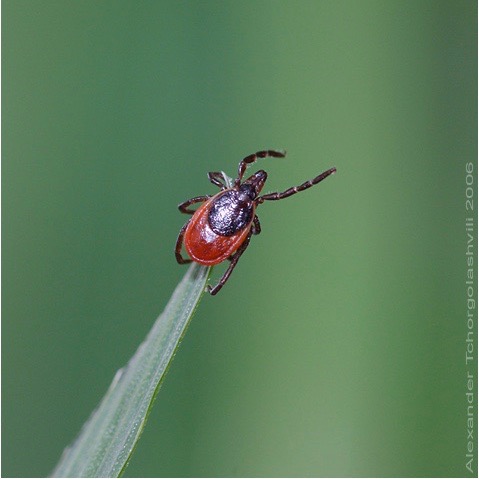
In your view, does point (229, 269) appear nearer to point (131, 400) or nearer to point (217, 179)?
point (217, 179)

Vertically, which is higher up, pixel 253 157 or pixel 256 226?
pixel 253 157

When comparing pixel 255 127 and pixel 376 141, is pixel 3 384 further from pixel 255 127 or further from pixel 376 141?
pixel 376 141

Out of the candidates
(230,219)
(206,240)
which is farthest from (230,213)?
(206,240)

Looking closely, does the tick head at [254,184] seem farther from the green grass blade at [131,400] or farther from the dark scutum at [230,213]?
the green grass blade at [131,400]

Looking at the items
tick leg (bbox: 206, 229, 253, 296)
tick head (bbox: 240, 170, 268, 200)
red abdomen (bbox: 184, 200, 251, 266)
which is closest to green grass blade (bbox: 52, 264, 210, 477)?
red abdomen (bbox: 184, 200, 251, 266)

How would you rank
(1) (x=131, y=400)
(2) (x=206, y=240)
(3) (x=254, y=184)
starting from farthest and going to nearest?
(3) (x=254, y=184) < (2) (x=206, y=240) < (1) (x=131, y=400)

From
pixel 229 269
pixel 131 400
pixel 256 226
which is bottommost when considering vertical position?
pixel 131 400

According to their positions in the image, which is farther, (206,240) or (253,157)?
(253,157)

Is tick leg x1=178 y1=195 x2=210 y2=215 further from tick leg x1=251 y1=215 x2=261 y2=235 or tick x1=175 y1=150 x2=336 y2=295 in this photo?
tick leg x1=251 y1=215 x2=261 y2=235
